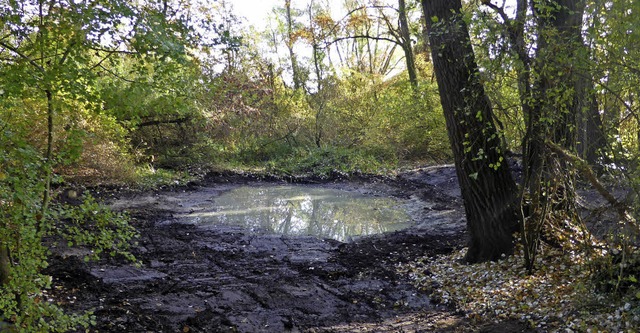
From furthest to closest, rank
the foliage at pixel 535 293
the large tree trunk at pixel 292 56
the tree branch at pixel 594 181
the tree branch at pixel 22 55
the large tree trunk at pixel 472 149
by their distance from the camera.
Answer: the large tree trunk at pixel 292 56
the large tree trunk at pixel 472 149
the tree branch at pixel 594 181
the foliage at pixel 535 293
the tree branch at pixel 22 55

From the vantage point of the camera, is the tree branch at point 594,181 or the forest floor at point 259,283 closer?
the tree branch at point 594,181

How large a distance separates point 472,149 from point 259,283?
2884mm

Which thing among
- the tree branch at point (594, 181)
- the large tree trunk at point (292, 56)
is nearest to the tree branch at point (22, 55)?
the tree branch at point (594, 181)

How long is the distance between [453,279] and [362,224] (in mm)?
4203

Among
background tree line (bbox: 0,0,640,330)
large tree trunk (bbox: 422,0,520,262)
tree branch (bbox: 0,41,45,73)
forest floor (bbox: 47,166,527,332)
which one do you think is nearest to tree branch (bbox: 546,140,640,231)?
background tree line (bbox: 0,0,640,330)

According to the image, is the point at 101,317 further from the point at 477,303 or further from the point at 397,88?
the point at 397,88

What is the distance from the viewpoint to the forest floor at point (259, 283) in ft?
15.8

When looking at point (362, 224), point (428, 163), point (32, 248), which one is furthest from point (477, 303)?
point (428, 163)

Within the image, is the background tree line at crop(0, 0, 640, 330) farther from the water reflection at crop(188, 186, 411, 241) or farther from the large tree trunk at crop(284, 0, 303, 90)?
the large tree trunk at crop(284, 0, 303, 90)

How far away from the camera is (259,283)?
19.7 feet

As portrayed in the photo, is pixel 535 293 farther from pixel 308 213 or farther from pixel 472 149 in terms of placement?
pixel 308 213

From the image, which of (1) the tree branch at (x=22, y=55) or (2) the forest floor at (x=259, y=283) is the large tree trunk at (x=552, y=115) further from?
(1) the tree branch at (x=22, y=55)

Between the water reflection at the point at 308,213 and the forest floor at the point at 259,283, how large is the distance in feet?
2.31

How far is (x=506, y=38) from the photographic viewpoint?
427cm
